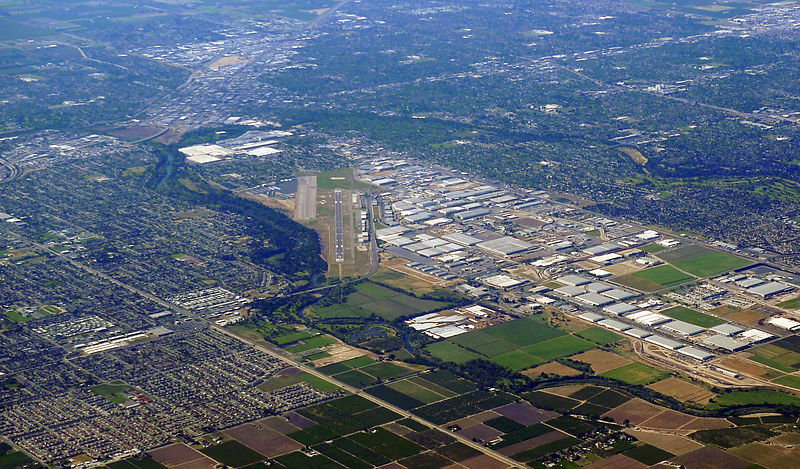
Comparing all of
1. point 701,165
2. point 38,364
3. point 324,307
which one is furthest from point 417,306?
point 701,165

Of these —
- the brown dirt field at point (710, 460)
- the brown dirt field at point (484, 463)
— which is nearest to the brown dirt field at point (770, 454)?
the brown dirt field at point (710, 460)

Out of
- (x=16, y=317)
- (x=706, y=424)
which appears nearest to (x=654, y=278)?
(x=706, y=424)

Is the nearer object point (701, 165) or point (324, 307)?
point (324, 307)

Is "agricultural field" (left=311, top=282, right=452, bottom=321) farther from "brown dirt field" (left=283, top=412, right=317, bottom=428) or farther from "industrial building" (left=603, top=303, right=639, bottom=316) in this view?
"brown dirt field" (left=283, top=412, right=317, bottom=428)

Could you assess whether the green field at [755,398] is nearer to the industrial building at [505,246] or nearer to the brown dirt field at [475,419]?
the brown dirt field at [475,419]

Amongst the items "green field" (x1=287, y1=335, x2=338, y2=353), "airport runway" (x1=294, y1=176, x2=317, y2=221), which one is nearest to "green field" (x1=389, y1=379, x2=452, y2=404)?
"green field" (x1=287, y1=335, x2=338, y2=353)

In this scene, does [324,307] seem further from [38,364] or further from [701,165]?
[701,165]

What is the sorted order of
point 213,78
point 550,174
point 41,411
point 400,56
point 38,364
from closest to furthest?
1. point 41,411
2. point 38,364
3. point 550,174
4. point 213,78
5. point 400,56
